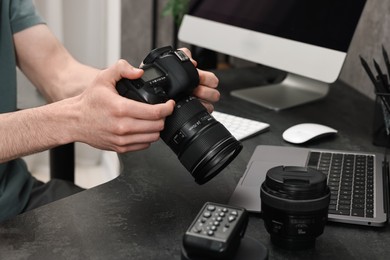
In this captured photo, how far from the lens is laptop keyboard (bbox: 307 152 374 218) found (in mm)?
823

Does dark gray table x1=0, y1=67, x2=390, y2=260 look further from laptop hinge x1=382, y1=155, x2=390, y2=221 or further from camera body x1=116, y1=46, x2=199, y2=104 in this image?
camera body x1=116, y1=46, x2=199, y2=104

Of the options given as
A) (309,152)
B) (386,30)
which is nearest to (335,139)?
(309,152)

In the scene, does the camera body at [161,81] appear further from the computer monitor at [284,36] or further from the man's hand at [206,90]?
the computer monitor at [284,36]

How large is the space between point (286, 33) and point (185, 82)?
49 cm

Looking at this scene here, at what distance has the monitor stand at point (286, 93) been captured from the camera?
133cm

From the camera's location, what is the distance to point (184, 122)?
2.68ft

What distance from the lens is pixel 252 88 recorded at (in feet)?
4.72

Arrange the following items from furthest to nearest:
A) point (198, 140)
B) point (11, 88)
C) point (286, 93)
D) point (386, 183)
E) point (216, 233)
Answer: point (286, 93) → point (11, 88) → point (386, 183) → point (198, 140) → point (216, 233)

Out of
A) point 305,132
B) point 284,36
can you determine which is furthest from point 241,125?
point 284,36

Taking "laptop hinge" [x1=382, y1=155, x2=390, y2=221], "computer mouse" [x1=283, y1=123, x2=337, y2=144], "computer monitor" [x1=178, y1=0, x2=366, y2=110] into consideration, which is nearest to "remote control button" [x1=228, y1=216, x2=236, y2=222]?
"laptop hinge" [x1=382, y1=155, x2=390, y2=221]

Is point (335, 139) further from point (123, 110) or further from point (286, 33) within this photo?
point (123, 110)

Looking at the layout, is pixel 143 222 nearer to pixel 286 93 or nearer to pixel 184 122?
pixel 184 122

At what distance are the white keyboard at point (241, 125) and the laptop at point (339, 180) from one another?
0.07 metres

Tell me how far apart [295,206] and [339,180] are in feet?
0.74
